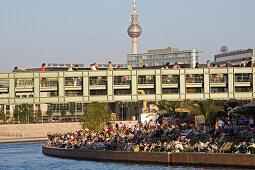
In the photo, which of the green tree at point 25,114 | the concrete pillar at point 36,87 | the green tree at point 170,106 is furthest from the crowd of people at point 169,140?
the green tree at point 25,114

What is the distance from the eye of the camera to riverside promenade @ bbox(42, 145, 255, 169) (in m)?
38.1

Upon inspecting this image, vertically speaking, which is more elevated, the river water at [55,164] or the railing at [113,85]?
the railing at [113,85]

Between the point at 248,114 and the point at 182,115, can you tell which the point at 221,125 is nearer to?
the point at 248,114

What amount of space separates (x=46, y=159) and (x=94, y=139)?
8694 mm

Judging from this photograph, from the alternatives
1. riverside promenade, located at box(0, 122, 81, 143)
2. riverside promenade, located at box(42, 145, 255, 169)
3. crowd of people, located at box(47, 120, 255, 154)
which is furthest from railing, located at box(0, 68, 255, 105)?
riverside promenade, located at box(0, 122, 81, 143)

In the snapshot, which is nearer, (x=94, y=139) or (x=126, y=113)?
(x=94, y=139)

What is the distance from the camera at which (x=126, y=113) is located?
152000mm

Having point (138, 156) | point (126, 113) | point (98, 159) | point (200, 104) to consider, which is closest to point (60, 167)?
point (98, 159)

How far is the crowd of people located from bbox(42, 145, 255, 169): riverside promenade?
60 cm

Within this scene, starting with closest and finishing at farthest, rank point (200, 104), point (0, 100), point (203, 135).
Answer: point (0, 100), point (203, 135), point (200, 104)

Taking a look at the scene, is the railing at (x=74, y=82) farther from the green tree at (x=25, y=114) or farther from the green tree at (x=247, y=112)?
the green tree at (x=25, y=114)

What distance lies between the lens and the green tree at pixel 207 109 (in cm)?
6550

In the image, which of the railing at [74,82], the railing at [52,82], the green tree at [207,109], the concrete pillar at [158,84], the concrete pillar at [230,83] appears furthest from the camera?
the green tree at [207,109]

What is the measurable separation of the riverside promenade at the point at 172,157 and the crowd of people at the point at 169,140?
1.98 ft
